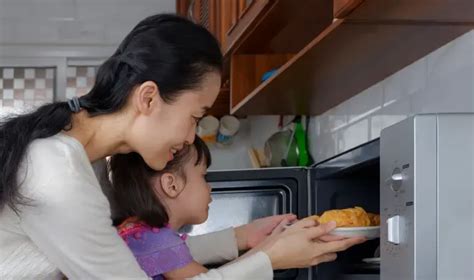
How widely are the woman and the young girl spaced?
0.16 meters

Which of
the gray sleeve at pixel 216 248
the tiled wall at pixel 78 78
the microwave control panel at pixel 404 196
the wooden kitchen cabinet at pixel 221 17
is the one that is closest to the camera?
the microwave control panel at pixel 404 196

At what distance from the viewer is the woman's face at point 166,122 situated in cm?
119

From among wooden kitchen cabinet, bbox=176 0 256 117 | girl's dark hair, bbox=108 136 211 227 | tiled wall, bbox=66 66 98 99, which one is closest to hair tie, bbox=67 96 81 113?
girl's dark hair, bbox=108 136 211 227

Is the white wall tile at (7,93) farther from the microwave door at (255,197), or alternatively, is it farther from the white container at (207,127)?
the microwave door at (255,197)

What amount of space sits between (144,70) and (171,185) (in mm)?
331

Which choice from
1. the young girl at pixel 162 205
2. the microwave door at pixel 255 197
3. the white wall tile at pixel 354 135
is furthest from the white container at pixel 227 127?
the young girl at pixel 162 205

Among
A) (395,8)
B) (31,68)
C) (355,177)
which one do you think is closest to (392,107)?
(355,177)

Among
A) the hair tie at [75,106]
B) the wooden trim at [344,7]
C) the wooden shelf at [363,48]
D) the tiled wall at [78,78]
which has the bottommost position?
the hair tie at [75,106]

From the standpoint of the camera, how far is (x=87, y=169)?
1120mm

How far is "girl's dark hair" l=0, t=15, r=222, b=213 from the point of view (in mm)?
1180

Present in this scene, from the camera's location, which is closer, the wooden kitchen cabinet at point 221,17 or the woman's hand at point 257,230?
the woman's hand at point 257,230

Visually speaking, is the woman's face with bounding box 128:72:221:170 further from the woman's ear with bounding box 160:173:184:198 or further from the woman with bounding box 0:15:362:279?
the woman's ear with bounding box 160:173:184:198

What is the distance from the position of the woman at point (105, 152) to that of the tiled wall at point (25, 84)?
2.40m

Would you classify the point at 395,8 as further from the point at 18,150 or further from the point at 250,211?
the point at 250,211
